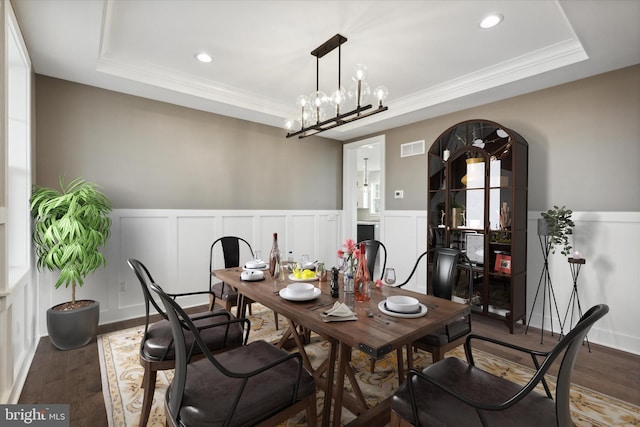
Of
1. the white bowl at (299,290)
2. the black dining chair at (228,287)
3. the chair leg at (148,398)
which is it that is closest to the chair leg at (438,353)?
the white bowl at (299,290)

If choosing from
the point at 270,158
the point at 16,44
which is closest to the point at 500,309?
the point at 270,158

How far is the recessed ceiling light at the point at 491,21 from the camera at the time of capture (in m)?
2.34

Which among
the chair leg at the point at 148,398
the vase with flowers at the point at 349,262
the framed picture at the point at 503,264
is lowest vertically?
the chair leg at the point at 148,398

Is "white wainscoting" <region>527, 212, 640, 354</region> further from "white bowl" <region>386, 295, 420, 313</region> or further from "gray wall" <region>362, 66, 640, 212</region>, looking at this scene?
"white bowl" <region>386, 295, 420, 313</region>

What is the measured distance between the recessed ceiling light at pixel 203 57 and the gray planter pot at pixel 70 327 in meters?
2.53

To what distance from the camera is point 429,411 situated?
124 centimetres

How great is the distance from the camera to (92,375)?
7.71 feet

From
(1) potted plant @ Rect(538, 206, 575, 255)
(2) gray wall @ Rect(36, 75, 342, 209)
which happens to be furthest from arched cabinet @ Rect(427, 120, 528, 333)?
(2) gray wall @ Rect(36, 75, 342, 209)

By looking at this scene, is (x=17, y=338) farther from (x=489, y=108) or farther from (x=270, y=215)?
(x=489, y=108)

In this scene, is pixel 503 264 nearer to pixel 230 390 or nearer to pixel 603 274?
pixel 603 274

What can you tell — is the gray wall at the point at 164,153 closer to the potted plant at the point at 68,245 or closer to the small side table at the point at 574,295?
the potted plant at the point at 68,245

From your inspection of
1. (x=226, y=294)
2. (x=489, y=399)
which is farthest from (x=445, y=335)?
(x=226, y=294)

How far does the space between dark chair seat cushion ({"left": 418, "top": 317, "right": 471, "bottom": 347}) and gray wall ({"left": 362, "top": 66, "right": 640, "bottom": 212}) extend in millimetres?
2034

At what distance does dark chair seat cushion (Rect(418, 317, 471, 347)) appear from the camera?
1972 millimetres
